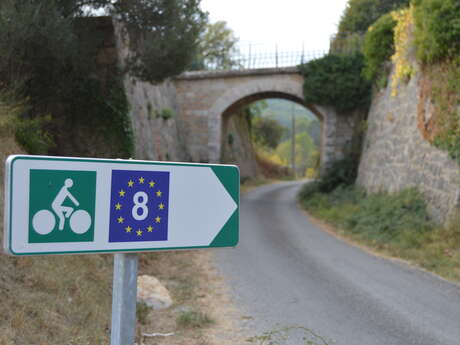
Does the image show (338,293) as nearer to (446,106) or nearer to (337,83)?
(446,106)

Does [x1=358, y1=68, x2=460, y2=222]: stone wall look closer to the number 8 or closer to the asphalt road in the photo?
the asphalt road

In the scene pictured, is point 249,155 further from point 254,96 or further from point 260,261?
point 260,261

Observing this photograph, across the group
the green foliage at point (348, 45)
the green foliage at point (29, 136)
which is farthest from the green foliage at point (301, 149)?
the green foliage at point (29, 136)

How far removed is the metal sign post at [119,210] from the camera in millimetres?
1244

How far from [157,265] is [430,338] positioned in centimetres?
467

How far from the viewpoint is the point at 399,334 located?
4320 mm

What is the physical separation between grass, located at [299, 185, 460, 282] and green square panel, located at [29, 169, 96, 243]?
6513mm

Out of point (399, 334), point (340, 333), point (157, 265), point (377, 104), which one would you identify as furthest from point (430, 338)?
point (377, 104)

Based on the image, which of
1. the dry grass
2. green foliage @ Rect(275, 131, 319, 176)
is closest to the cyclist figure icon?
the dry grass

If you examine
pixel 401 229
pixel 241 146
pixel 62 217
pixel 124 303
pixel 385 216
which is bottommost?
pixel 401 229

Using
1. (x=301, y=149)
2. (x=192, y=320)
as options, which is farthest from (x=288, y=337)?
(x=301, y=149)

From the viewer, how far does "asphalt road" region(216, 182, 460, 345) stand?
175 inches

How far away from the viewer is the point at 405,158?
11.4 metres

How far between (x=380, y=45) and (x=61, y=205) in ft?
46.5
